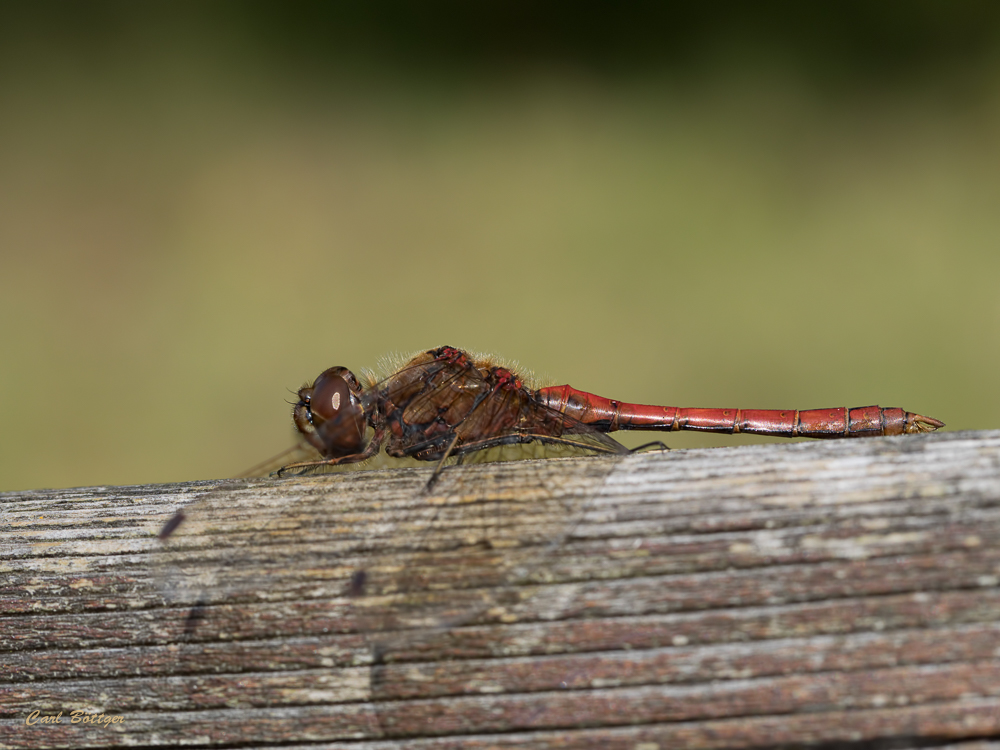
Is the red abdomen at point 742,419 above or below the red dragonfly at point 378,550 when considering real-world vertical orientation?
above

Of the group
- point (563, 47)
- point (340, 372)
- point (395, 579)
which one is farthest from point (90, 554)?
point (563, 47)

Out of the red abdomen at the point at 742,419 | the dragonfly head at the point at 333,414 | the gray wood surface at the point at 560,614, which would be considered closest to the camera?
the gray wood surface at the point at 560,614

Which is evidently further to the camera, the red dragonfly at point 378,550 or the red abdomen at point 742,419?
the red abdomen at point 742,419

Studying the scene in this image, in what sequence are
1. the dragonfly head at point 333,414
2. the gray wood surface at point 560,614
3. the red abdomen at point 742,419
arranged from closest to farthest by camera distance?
the gray wood surface at point 560,614
the dragonfly head at point 333,414
the red abdomen at point 742,419

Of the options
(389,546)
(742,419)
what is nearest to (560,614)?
(389,546)

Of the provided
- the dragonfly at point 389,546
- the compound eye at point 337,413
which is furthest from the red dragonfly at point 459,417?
the dragonfly at point 389,546

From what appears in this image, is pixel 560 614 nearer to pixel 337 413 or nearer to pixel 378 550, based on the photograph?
pixel 378 550

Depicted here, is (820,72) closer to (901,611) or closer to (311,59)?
(311,59)

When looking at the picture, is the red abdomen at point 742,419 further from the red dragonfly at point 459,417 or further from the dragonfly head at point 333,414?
the dragonfly head at point 333,414
